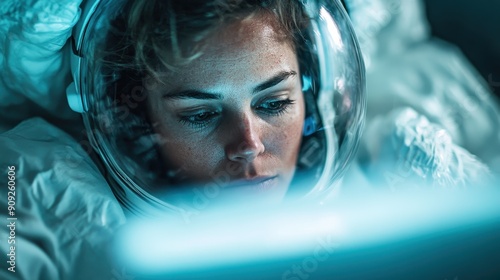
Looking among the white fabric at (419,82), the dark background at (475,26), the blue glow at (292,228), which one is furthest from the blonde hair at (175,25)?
the dark background at (475,26)

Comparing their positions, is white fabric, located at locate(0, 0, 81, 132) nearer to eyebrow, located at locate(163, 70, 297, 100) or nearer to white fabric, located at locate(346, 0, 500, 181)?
eyebrow, located at locate(163, 70, 297, 100)

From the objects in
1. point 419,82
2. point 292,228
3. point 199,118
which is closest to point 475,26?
point 419,82

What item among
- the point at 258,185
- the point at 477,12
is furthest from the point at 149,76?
the point at 477,12

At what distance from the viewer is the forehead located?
2.23 ft

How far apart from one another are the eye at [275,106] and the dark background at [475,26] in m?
0.54

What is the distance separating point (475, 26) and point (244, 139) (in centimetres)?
65

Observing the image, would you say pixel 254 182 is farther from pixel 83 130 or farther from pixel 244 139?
pixel 83 130

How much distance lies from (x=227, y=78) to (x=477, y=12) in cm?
66

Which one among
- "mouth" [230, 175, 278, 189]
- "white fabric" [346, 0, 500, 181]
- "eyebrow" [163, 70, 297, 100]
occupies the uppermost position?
"white fabric" [346, 0, 500, 181]

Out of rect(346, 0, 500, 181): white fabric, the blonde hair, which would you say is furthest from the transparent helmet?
rect(346, 0, 500, 181): white fabric

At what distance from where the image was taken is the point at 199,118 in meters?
0.72

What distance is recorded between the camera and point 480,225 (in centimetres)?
94

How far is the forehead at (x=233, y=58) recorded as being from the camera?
0.68 meters

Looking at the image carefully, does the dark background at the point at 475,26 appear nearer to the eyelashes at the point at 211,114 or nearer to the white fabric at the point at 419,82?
the white fabric at the point at 419,82
